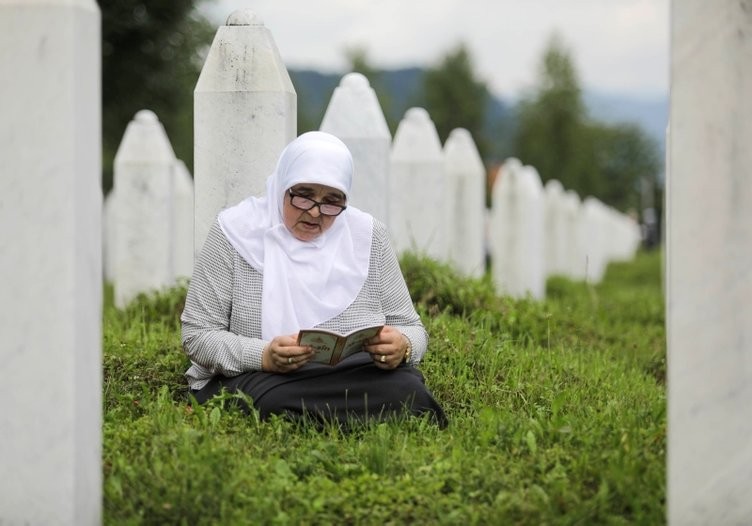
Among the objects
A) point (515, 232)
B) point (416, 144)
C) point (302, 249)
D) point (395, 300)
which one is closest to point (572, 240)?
point (515, 232)

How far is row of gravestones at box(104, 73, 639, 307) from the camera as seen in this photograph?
8.26m

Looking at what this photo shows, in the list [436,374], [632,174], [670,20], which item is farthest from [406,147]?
[632,174]

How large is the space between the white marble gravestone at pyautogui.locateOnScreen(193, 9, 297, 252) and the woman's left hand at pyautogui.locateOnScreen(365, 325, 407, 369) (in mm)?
1595

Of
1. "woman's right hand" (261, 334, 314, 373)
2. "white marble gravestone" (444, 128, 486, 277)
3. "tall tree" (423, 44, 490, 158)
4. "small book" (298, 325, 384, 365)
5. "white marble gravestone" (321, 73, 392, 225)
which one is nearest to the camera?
"small book" (298, 325, 384, 365)

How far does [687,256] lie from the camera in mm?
3840

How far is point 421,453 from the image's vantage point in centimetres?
463

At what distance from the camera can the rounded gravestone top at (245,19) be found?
643 centimetres

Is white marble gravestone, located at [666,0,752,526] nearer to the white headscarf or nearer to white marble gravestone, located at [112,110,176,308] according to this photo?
the white headscarf

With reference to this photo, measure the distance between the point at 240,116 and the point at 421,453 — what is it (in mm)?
2448

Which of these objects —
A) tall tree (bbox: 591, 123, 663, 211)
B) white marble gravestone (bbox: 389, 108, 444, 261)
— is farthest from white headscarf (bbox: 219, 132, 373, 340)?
tall tree (bbox: 591, 123, 663, 211)

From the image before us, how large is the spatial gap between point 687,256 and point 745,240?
0.19 metres

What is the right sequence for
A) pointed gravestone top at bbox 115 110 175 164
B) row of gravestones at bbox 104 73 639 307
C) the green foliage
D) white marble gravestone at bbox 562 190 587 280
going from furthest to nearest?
the green foliage → white marble gravestone at bbox 562 190 587 280 → pointed gravestone top at bbox 115 110 175 164 → row of gravestones at bbox 104 73 639 307

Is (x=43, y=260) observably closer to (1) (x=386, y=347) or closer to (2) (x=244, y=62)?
(1) (x=386, y=347)

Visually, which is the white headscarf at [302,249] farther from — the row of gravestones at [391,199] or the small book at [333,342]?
the row of gravestones at [391,199]
